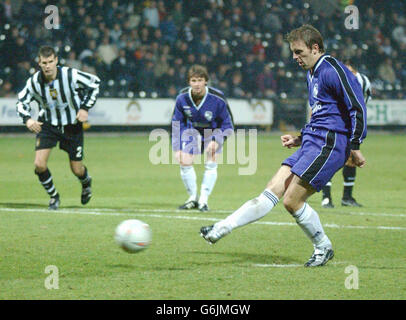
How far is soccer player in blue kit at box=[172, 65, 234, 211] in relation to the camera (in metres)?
11.2

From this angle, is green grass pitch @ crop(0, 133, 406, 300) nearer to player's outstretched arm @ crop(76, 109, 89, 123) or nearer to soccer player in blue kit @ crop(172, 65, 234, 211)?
soccer player in blue kit @ crop(172, 65, 234, 211)

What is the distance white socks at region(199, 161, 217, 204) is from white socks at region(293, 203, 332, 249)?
4035 millimetres

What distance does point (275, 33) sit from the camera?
27.0 meters

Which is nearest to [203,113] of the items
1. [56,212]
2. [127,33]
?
[56,212]

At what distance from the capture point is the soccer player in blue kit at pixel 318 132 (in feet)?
21.0

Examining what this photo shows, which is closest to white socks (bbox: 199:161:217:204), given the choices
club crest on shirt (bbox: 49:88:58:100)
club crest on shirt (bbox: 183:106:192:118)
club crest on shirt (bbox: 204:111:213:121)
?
club crest on shirt (bbox: 204:111:213:121)

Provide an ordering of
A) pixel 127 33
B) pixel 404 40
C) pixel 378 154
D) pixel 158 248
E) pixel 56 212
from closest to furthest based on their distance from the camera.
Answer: pixel 158 248 < pixel 56 212 < pixel 378 154 < pixel 127 33 < pixel 404 40

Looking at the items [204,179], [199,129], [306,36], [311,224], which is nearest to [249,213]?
[311,224]

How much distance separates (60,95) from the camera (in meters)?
10.5

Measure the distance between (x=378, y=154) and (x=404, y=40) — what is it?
458 inches

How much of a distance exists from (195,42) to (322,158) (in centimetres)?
1901
